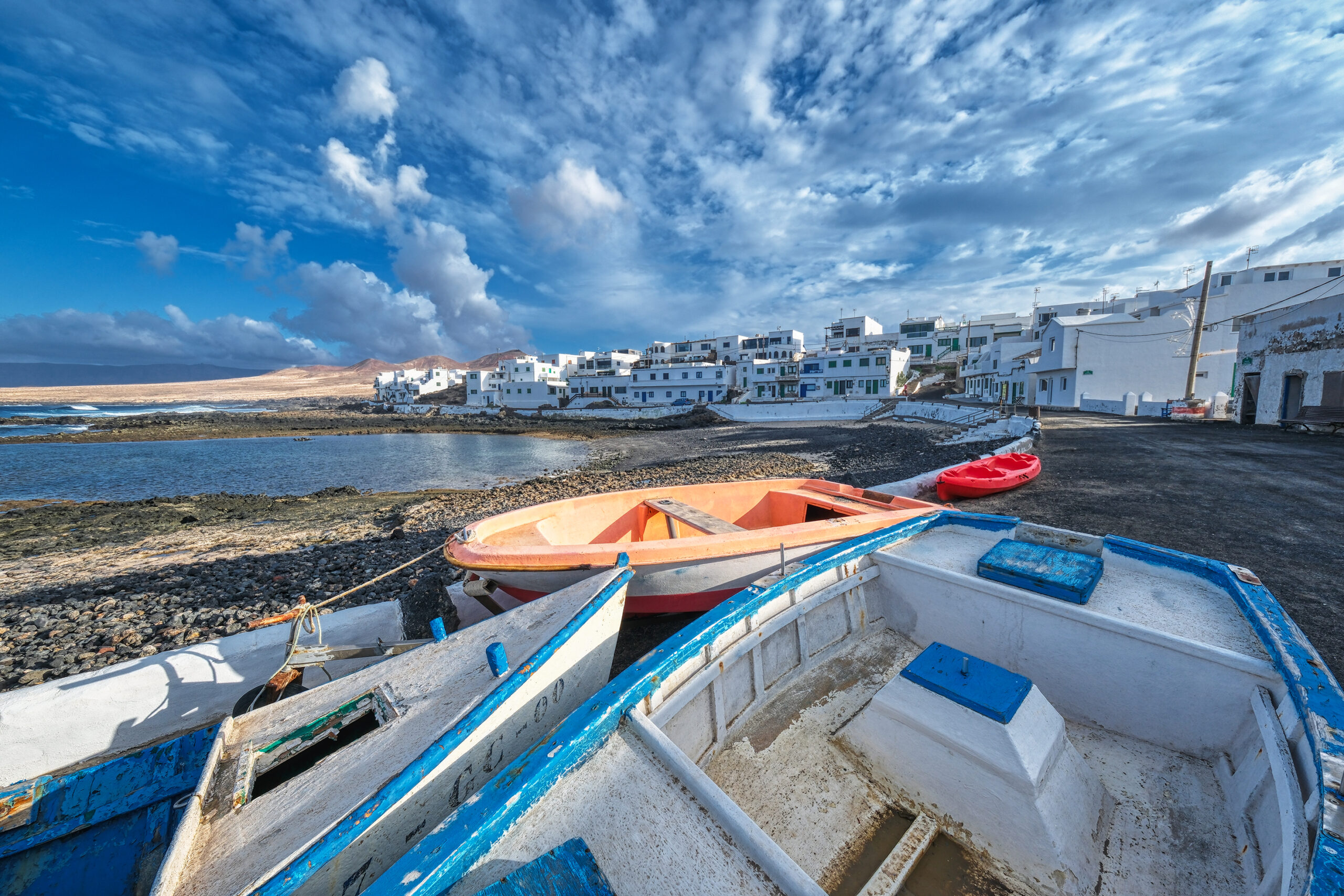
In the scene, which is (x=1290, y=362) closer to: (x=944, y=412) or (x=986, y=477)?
(x=944, y=412)

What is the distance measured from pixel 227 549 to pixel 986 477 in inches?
694

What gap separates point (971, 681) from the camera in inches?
100

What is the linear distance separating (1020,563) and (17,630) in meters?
12.2

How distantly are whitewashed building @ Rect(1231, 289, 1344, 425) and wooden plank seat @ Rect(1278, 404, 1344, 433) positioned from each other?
0.05 meters

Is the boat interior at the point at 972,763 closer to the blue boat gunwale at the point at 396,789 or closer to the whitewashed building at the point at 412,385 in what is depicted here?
the blue boat gunwale at the point at 396,789

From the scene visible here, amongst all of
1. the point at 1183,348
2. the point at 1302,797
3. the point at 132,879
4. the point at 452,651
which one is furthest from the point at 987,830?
the point at 1183,348

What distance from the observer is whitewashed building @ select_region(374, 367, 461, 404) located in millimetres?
88312

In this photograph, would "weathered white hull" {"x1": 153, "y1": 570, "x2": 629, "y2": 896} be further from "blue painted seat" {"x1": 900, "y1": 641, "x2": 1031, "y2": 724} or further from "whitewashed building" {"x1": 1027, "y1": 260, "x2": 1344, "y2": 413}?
"whitewashed building" {"x1": 1027, "y1": 260, "x2": 1344, "y2": 413}

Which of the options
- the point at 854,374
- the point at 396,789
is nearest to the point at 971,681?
the point at 396,789

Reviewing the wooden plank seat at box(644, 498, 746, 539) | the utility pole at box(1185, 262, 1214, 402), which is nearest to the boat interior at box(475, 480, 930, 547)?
the wooden plank seat at box(644, 498, 746, 539)

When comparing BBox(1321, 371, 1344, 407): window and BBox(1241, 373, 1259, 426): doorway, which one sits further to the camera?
BBox(1241, 373, 1259, 426): doorway

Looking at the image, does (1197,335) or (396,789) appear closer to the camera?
(396,789)

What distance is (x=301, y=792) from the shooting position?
2361 mm

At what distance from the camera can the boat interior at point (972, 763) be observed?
187 cm
